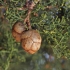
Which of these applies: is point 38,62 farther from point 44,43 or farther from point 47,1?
point 47,1


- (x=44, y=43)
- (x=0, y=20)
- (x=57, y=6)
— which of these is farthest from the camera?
(x=44, y=43)

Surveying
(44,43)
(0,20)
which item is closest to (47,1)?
(0,20)

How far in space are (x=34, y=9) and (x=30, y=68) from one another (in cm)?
108

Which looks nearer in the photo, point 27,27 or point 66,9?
point 27,27

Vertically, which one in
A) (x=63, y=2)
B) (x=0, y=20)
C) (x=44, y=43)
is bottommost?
(x=44, y=43)

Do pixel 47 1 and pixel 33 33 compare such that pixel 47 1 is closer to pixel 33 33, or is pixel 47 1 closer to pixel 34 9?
pixel 34 9

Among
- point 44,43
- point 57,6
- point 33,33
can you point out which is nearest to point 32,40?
point 33,33

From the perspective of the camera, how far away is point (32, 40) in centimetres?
127

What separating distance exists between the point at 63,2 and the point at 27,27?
233mm

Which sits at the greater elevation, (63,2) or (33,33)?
(63,2)

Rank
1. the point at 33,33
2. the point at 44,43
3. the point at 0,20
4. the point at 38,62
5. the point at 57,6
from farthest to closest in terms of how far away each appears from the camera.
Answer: the point at 38,62
the point at 44,43
the point at 0,20
the point at 57,6
the point at 33,33

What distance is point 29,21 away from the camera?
131cm

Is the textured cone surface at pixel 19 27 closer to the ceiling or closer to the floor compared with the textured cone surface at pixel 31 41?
closer to the ceiling

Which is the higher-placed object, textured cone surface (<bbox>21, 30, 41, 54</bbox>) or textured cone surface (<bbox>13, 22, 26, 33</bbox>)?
textured cone surface (<bbox>13, 22, 26, 33</bbox>)
